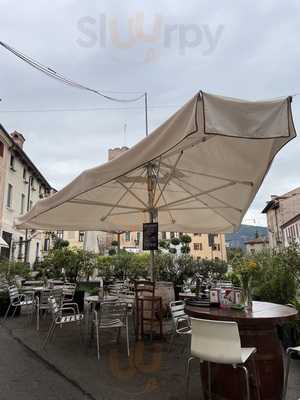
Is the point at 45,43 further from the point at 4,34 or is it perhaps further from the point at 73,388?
the point at 73,388

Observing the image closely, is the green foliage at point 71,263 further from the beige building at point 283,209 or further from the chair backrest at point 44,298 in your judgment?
the beige building at point 283,209

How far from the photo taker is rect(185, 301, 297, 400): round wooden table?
272 cm

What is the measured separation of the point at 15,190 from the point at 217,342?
20.4 meters

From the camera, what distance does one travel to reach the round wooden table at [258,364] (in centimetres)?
272

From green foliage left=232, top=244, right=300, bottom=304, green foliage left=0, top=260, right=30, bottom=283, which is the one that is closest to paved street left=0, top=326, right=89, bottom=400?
green foliage left=232, top=244, right=300, bottom=304

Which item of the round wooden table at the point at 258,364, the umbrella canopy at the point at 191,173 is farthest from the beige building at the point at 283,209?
the round wooden table at the point at 258,364

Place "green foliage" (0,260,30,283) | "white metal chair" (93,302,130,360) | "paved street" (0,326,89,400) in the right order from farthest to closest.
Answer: "green foliage" (0,260,30,283), "white metal chair" (93,302,130,360), "paved street" (0,326,89,400)

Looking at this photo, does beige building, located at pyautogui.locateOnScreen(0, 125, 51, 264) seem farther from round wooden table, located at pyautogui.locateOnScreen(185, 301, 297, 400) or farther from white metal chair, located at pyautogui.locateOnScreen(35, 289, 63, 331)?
round wooden table, located at pyautogui.locateOnScreen(185, 301, 297, 400)

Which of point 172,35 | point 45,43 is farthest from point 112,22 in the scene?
point 45,43

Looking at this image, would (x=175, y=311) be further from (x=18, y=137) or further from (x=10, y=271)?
(x=18, y=137)

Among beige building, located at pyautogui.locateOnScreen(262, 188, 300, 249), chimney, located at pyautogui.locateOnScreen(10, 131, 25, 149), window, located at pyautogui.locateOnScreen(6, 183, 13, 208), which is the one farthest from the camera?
beige building, located at pyautogui.locateOnScreen(262, 188, 300, 249)

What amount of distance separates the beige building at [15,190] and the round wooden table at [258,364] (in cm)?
1444

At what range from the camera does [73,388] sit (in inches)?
133

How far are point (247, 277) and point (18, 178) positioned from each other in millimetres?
20551
